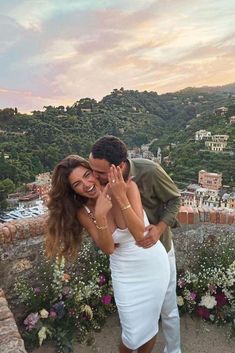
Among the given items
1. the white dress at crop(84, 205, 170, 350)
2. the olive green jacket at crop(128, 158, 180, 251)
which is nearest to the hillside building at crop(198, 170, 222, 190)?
the olive green jacket at crop(128, 158, 180, 251)

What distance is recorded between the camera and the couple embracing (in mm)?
1385

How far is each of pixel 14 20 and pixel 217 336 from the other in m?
4.45

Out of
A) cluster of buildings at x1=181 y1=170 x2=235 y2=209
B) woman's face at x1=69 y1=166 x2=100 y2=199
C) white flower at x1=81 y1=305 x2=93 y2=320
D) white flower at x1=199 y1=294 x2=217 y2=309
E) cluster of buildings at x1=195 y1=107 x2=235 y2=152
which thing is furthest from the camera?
cluster of buildings at x1=195 y1=107 x2=235 y2=152

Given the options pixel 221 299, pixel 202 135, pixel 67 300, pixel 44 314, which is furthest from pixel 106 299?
pixel 202 135

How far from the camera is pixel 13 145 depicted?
31797 mm

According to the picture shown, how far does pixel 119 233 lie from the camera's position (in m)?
1.50

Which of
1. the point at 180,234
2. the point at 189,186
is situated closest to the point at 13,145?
the point at 189,186

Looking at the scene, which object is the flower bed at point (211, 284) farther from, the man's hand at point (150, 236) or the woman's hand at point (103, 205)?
the woman's hand at point (103, 205)

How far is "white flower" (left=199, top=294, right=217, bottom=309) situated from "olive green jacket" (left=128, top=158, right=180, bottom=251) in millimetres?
794

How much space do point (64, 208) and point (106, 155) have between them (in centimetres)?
36

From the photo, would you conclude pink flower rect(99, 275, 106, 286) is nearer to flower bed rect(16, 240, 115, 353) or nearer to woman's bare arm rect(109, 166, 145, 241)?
flower bed rect(16, 240, 115, 353)

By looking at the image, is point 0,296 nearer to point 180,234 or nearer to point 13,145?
point 180,234

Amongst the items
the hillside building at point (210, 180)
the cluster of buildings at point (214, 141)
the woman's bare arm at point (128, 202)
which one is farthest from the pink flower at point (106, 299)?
the cluster of buildings at point (214, 141)

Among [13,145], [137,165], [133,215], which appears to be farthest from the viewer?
[13,145]
